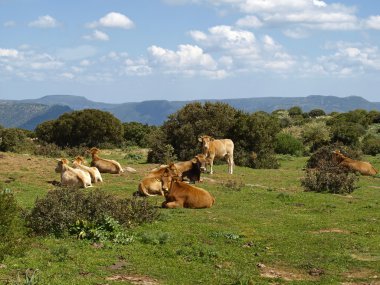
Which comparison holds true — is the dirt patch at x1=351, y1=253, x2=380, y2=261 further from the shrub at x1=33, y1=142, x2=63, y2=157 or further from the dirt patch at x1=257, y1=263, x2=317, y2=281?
the shrub at x1=33, y1=142, x2=63, y2=157

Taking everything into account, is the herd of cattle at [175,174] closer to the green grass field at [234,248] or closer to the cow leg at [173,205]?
the cow leg at [173,205]

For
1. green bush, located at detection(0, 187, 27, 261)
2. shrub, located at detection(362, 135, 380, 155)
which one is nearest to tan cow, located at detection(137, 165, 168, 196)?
green bush, located at detection(0, 187, 27, 261)

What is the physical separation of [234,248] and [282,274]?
183cm

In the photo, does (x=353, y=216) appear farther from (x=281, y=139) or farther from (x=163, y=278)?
(x=281, y=139)

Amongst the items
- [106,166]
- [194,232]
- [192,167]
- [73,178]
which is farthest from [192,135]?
[194,232]

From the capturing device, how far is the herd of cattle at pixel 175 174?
16625 millimetres

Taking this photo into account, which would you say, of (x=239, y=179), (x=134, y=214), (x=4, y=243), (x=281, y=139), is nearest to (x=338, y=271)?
(x=134, y=214)

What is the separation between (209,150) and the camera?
27.0 m

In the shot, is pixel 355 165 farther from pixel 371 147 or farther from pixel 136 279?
pixel 136 279

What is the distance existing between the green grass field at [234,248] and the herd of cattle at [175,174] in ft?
1.83

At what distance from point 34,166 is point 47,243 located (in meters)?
14.4

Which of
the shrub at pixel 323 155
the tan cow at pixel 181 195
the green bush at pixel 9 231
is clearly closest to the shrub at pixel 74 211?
the green bush at pixel 9 231

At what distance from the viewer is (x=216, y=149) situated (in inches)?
1081

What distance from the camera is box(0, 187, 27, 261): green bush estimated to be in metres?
9.65
